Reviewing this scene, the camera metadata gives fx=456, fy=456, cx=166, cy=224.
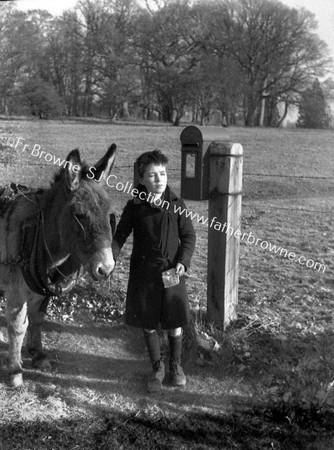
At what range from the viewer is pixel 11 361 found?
3.14 m

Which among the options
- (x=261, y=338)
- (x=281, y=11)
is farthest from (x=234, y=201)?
(x=281, y=11)

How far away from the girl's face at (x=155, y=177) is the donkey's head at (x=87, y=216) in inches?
10.4

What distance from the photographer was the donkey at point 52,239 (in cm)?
262

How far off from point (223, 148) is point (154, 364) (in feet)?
5.37

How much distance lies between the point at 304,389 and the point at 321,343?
59 cm

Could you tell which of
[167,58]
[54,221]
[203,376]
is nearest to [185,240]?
[54,221]

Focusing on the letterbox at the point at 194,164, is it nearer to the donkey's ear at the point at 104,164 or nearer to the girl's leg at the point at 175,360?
the donkey's ear at the point at 104,164

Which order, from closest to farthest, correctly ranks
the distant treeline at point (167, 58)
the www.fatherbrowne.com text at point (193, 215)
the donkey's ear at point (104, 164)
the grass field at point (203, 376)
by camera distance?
the grass field at point (203, 376)
the donkey's ear at point (104, 164)
the www.fatherbrowne.com text at point (193, 215)
the distant treeline at point (167, 58)

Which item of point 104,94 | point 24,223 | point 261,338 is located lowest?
point 261,338

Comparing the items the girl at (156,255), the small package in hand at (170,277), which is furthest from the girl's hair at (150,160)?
the small package in hand at (170,277)

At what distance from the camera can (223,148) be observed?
11.1 feet

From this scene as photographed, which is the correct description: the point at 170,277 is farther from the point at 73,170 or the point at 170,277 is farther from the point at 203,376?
the point at 73,170

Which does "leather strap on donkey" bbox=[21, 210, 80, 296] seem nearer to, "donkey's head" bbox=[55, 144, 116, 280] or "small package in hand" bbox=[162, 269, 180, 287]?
"donkey's head" bbox=[55, 144, 116, 280]

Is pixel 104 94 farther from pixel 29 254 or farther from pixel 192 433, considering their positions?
pixel 192 433
